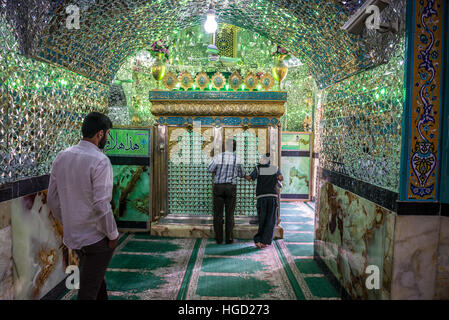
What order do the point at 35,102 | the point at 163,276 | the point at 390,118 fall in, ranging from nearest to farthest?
the point at 390,118 < the point at 35,102 < the point at 163,276

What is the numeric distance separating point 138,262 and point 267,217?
6.01ft

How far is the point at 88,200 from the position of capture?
1856 mm

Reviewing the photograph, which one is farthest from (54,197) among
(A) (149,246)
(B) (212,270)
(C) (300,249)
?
(C) (300,249)

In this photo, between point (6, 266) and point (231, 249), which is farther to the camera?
point (231, 249)

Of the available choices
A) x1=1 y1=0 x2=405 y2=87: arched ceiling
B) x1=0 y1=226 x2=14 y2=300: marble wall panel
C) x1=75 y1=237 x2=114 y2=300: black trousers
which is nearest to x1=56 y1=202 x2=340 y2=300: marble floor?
x1=0 y1=226 x2=14 y2=300: marble wall panel

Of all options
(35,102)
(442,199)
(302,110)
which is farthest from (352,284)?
(302,110)

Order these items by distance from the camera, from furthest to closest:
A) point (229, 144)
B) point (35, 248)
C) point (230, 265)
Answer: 1. point (229, 144)
2. point (230, 265)
3. point (35, 248)

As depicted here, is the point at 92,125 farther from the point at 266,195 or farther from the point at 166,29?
the point at 166,29

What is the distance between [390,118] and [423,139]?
0.92 ft

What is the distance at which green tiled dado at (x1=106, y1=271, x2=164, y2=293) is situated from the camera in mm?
3037

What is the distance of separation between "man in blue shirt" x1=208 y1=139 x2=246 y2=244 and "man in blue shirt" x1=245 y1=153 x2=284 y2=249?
286 millimetres

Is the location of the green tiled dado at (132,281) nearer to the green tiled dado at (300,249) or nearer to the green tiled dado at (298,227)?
the green tiled dado at (300,249)

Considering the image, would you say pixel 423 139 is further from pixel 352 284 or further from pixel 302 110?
pixel 302 110

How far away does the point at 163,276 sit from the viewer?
11.0 feet
